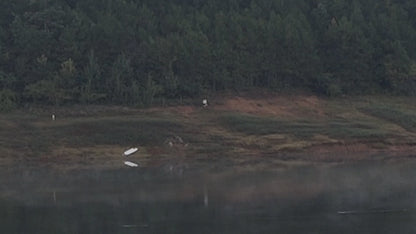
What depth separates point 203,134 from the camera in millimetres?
49375

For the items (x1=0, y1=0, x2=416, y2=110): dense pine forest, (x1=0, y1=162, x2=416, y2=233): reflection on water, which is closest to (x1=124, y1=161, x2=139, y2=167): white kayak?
(x1=0, y1=162, x2=416, y2=233): reflection on water

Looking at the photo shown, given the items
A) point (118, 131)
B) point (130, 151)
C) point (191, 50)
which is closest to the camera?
point (130, 151)

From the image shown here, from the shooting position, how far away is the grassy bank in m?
46.5

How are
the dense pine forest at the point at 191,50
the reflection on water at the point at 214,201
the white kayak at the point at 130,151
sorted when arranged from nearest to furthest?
the reflection on water at the point at 214,201, the white kayak at the point at 130,151, the dense pine forest at the point at 191,50

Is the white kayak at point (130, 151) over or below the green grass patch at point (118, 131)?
below

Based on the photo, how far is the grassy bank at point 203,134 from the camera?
46500 mm

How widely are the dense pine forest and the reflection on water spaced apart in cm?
1392

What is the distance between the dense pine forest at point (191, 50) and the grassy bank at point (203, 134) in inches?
102

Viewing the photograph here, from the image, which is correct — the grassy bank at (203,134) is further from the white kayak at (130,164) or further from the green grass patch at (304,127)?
the white kayak at (130,164)

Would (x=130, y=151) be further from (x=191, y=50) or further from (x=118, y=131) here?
(x=191, y=50)

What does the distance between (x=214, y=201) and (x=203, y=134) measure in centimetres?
1822

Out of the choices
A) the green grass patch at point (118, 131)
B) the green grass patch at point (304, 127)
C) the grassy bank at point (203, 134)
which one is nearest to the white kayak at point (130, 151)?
the grassy bank at point (203, 134)

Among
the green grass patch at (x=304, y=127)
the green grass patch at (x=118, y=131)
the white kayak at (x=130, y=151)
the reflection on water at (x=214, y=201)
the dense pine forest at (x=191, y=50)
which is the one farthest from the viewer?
the dense pine forest at (x=191, y=50)

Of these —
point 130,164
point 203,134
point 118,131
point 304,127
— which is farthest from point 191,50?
point 130,164
